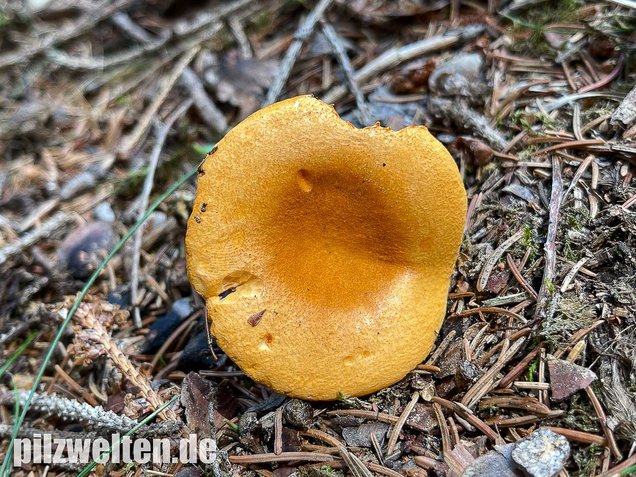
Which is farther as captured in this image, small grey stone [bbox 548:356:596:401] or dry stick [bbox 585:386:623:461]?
small grey stone [bbox 548:356:596:401]

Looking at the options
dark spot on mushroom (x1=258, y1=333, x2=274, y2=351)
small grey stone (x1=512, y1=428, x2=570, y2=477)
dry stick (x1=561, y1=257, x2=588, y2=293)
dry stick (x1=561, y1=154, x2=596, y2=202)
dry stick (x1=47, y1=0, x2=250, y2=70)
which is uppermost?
dry stick (x1=47, y1=0, x2=250, y2=70)

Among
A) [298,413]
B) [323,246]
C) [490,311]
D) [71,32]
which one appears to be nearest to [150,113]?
[71,32]

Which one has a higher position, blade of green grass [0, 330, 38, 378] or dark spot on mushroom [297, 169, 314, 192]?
dark spot on mushroom [297, 169, 314, 192]

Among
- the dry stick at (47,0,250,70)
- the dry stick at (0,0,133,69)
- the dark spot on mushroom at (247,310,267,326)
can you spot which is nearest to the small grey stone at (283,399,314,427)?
the dark spot on mushroom at (247,310,267,326)

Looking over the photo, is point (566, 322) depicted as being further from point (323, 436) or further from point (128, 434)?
point (128, 434)

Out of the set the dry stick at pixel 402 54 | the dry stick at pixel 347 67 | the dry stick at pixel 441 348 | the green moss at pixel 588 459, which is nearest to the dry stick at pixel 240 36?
the dry stick at pixel 347 67

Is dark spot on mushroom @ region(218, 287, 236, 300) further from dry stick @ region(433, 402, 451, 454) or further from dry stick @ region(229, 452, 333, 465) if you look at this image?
dry stick @ region(433, 402, 451, 454)
